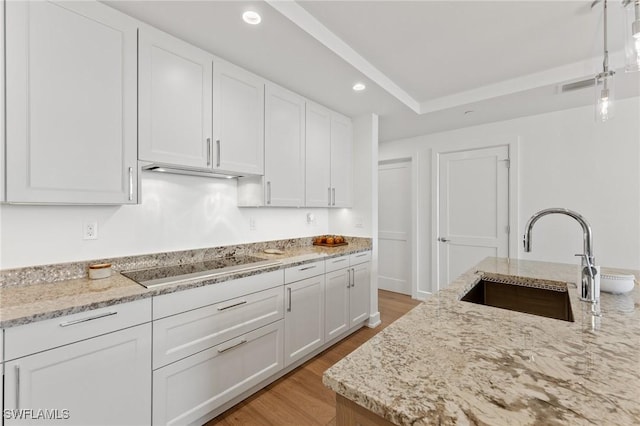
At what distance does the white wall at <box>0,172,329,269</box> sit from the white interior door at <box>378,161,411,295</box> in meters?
2.10

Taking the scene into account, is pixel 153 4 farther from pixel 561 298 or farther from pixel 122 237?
pixel 561 298

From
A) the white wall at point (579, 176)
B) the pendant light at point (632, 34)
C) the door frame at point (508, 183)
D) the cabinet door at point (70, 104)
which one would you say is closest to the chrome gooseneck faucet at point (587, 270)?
the pendant light at point (632, 34)

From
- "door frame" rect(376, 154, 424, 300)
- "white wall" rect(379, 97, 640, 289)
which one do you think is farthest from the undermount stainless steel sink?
"door frame" rect(376, 154, 424, 300)

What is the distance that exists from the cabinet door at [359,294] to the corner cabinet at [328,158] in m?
0.77

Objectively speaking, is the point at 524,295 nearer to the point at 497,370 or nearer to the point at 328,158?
the point at 497,370

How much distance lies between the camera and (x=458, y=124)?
355 cm

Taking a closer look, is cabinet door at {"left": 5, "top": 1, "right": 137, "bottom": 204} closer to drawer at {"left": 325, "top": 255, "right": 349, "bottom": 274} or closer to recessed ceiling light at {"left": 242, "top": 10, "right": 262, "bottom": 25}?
recessed ceiling light at {"left": 242, "top": 10, "right": 262, "bottom": 25}

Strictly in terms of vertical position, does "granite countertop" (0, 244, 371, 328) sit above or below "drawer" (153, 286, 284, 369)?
above

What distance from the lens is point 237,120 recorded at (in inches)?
86.0

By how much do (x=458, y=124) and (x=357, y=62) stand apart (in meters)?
1.96

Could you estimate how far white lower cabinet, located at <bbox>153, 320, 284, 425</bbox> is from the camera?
4.93ft

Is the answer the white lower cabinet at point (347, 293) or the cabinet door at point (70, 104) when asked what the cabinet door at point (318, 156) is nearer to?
the white lower cabinet at point (347, 293)

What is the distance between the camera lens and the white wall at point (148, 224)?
1525 millimetres

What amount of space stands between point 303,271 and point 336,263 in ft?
1.50
